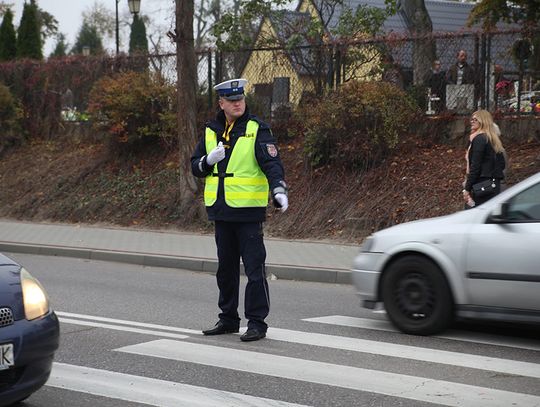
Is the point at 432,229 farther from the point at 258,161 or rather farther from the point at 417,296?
the point at 258,161

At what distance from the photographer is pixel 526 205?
23.8 ft

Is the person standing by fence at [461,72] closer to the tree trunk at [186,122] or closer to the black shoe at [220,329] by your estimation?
the tree trunk at [186,122]

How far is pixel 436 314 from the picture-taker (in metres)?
7.53

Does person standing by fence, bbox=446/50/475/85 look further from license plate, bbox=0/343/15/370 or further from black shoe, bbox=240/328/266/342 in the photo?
license plate, bbox=0/343/15/370

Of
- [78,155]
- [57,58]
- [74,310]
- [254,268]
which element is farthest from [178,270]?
[57,58]

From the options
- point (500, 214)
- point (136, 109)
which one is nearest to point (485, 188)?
point (500, 214)

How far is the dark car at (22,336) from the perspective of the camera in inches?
201

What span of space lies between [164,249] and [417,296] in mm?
6476

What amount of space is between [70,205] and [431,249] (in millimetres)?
11555

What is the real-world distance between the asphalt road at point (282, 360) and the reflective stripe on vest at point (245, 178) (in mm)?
1121

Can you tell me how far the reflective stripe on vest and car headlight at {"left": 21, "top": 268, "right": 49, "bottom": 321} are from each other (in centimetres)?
209

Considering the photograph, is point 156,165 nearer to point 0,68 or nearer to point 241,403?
point 0,68

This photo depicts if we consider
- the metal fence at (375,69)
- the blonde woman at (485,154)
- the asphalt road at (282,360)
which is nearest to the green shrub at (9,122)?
the metal fence at (375,69)

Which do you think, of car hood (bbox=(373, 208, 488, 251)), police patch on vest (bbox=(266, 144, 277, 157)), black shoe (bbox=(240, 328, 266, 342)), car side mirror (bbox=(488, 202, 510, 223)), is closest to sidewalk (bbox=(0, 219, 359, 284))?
car hood (bbox=(373, 208, 488, 251))
